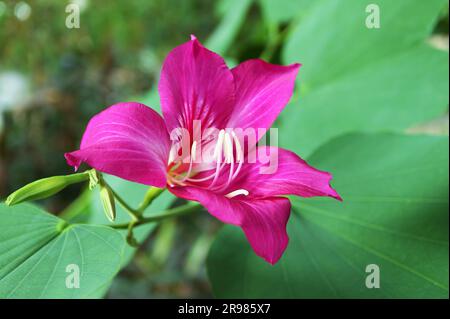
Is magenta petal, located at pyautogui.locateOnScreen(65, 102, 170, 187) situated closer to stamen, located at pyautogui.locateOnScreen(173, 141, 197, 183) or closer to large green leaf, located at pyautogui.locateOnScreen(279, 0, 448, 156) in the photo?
stamen, located at pyautogui.locateOnScreen(173, 141, 197, 183)

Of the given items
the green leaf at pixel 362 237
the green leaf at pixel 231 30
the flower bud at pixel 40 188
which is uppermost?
the green leaf at pixel 231 30

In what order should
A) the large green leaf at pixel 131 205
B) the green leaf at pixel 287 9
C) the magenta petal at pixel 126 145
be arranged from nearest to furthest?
the magenta petal at pixel 126 145, the large green leaf at pixel 131 205, the green leaf at pixel 287 9

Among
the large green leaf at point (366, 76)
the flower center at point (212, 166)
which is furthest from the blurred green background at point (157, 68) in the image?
the flower center at point (212, 166)

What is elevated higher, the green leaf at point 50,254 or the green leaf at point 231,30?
the green leaf at point 231,30

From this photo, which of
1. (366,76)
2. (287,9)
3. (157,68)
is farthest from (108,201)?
(157,68)

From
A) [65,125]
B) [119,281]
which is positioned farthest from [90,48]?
[119,281]

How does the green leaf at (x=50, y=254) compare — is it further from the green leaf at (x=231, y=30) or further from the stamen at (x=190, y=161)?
the green leaf at (x=231, y=30)

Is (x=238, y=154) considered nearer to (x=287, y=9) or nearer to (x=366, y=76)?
(x=366, y=76)

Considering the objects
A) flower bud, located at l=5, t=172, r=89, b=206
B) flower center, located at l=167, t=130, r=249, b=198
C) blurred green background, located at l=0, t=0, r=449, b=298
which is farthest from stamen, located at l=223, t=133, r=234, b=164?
blurred green background, located at l=0, t=0, r=449, b=298
